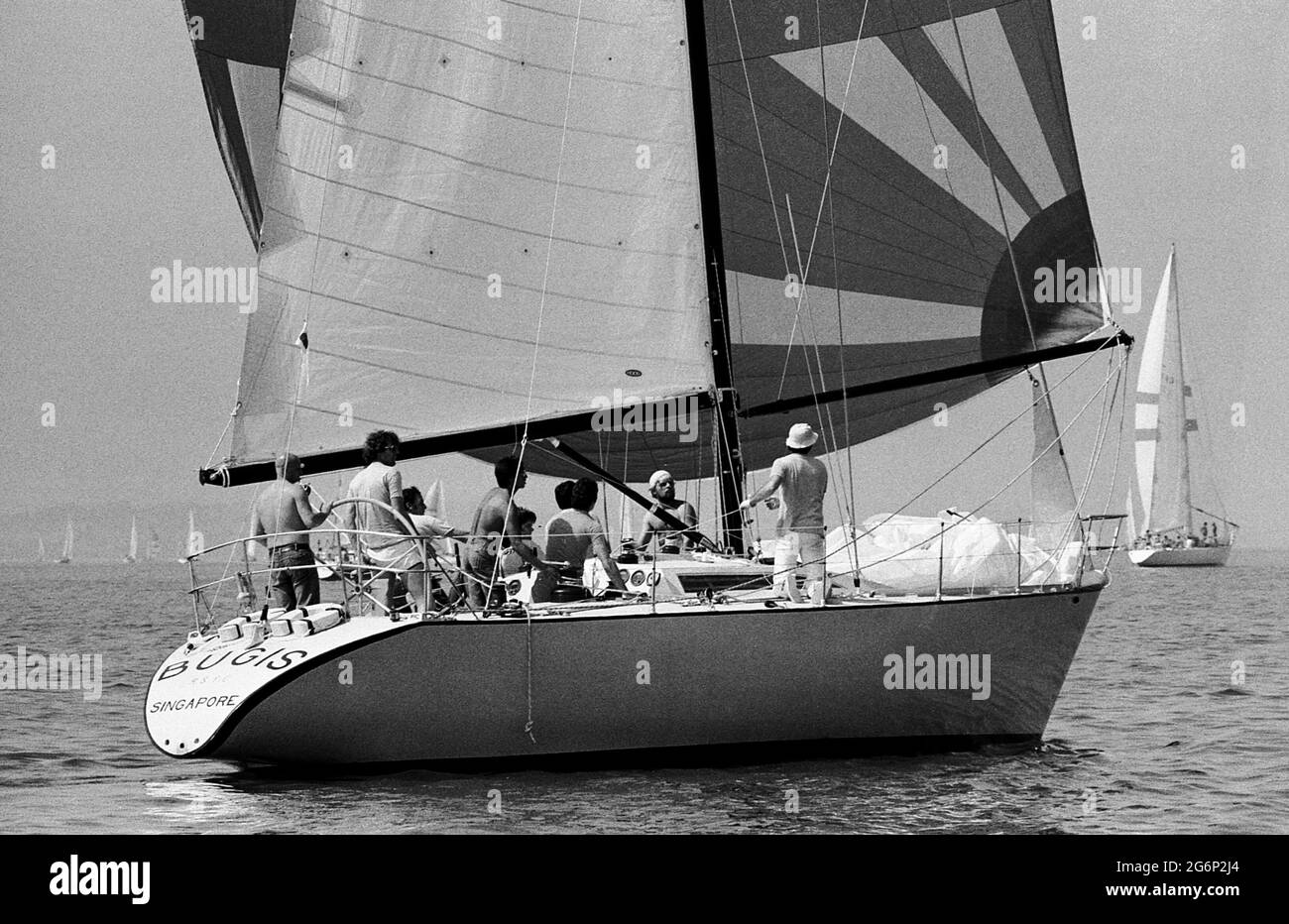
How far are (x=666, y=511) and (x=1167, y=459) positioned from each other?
51.1 m

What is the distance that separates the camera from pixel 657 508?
1354cm

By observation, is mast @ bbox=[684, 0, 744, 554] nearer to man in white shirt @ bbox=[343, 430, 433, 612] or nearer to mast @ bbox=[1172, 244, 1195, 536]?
man in white shirt @ bbox=[343, 430, 433, 612]

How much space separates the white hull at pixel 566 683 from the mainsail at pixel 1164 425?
138 feet

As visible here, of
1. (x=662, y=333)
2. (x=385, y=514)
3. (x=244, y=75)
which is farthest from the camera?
(x=244, y=75)

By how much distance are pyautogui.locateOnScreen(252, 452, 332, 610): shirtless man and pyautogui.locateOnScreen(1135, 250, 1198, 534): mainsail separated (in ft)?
142

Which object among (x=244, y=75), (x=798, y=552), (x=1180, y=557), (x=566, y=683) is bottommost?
(x=566, y=683)

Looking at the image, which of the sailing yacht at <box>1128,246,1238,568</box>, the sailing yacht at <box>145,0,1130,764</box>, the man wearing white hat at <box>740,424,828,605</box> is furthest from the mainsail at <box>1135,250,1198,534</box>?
the man wearing white hat at <box>740,424,828,605</box>

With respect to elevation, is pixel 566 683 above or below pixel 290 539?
below

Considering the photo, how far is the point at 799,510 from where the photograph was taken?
1249cm

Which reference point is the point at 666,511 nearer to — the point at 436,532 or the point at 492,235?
the point at 436,532

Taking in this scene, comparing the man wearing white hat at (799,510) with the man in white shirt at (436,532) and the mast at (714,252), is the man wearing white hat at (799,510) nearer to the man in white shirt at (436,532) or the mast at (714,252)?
the mast at (714,252)

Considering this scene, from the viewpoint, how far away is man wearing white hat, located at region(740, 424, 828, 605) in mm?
12398

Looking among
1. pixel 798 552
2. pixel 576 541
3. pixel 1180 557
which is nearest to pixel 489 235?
pixel 576 541

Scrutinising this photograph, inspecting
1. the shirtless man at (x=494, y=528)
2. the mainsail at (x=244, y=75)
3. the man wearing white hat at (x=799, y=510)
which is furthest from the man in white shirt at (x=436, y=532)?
the mainsail at (x=244, y=75)
